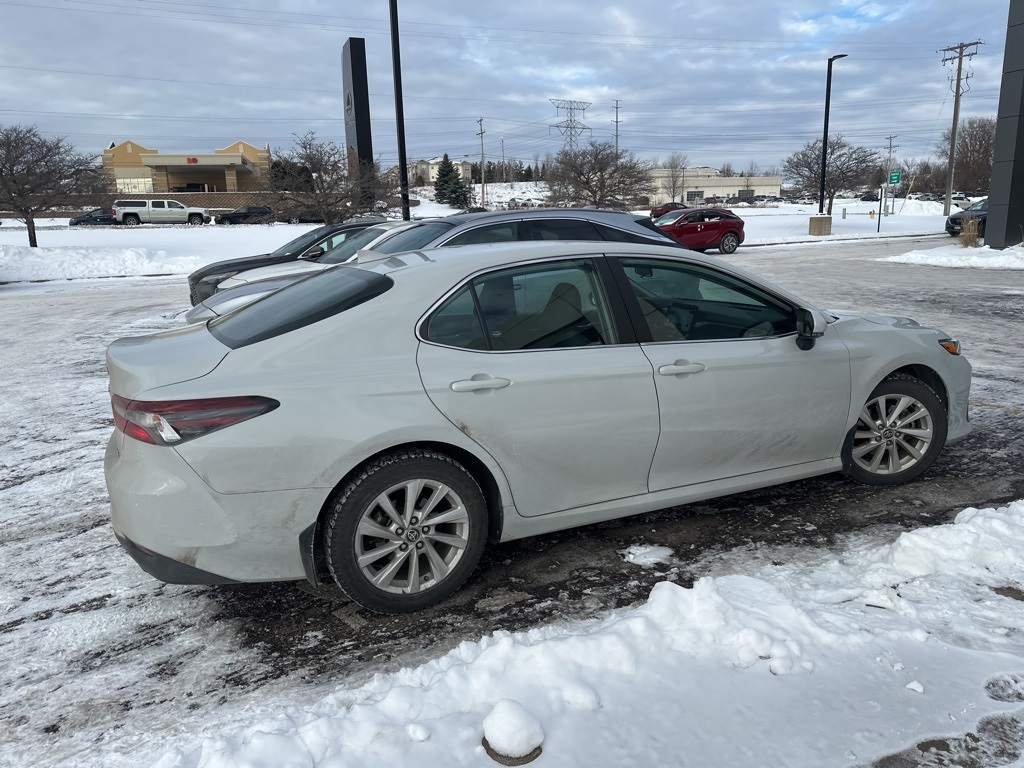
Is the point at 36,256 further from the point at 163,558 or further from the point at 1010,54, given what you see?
the point at 1010,54

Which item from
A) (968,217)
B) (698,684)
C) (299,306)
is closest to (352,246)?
(299,306)

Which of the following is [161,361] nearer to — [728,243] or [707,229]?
[707,229]

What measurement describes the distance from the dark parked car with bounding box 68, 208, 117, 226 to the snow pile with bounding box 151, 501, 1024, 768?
2186 inches

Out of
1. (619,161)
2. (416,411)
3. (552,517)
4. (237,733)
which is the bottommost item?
(237,733)

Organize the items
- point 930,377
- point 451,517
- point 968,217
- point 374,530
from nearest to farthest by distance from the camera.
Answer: point 374,530, point 451,517, point 930,377, point 968,217

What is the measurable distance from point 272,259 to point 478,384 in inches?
374

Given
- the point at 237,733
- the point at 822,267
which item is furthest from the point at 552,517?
the point at 822,267

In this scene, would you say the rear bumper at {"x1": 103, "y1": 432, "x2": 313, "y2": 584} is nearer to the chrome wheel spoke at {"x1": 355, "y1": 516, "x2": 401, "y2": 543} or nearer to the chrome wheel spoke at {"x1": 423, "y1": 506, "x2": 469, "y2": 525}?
the chrome wheel spoke at {"x1": 355, "y1": 516, "x2": 401, "y2": 543}

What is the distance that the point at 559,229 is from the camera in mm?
8625

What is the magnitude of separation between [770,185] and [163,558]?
16534cm

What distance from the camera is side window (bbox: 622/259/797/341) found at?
13.0 feet

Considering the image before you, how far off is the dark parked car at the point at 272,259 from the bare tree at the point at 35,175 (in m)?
19.3

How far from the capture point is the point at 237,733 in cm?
257

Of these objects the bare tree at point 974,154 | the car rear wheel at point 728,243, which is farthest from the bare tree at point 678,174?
the car rear wheel at point 728,243
